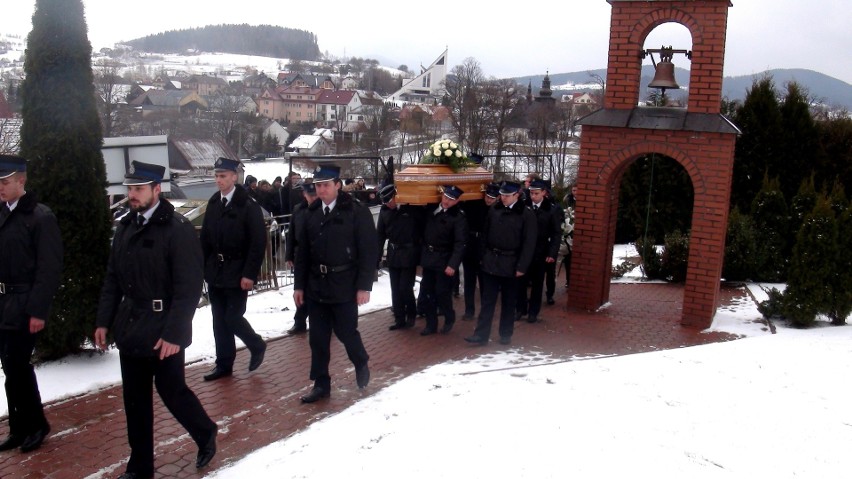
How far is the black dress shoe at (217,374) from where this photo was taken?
6.16 meters

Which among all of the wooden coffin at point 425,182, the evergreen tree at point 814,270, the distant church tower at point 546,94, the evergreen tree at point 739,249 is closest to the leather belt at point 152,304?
the wooden coffin at point 425,182

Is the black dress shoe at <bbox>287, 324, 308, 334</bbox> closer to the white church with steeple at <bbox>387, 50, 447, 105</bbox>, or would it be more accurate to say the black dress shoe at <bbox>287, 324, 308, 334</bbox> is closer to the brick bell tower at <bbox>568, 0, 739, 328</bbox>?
the brick bell tower at <bbox>568, 0, 739, 328</bbox>

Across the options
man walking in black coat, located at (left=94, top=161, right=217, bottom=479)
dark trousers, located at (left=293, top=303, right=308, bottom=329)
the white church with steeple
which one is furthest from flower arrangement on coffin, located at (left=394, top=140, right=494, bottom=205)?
the white church with steeple

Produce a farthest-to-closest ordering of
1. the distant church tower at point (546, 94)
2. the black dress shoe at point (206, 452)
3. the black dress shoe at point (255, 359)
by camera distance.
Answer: the distant church tower at point (546, 94)
the black dress shoe at point (255, 359)
the black dress shoe at point (206, 452)

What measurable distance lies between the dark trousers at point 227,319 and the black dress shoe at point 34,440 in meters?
1.57

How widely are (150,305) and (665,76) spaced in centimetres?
707

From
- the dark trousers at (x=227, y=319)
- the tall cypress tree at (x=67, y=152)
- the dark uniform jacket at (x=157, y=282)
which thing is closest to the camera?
the dark uniform jacket at (x=157, y=282)

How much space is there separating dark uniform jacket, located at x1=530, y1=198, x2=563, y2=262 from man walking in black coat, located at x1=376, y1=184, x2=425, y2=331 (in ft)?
5.26

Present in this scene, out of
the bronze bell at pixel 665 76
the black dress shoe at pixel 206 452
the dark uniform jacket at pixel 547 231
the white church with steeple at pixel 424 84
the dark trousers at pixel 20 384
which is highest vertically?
the white church with steeple at pixel 424 84

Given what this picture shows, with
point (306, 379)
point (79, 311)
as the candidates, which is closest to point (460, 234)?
point (306, 379)

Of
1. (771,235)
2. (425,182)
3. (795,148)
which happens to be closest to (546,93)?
(795,148)

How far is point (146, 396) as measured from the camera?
427 cm

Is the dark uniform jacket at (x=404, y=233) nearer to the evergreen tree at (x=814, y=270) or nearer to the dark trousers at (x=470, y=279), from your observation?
the dark trousers at (x=470, y=279)

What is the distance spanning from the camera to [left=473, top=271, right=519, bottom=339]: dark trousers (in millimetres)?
7336
